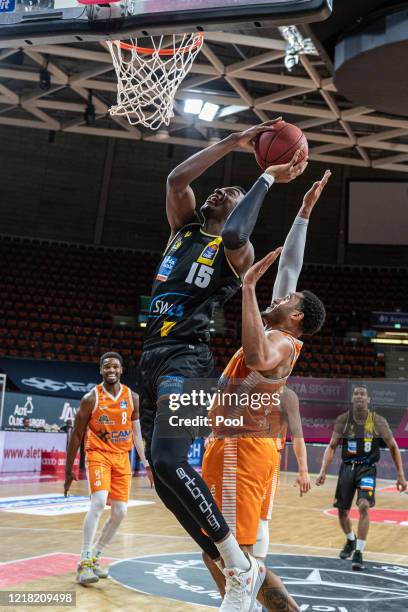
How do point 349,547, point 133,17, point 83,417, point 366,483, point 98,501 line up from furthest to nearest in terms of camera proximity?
point 366,483 → point 349,547 → point 83,417 → point 98,501 → point 133,17

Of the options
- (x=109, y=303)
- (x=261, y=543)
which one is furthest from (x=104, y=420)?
(x=109, y=303)

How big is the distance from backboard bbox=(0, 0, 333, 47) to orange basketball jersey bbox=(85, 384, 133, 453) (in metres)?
3.05

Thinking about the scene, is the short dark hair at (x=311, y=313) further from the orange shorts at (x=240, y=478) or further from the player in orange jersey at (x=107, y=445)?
the player in orange jersey at (x=107, y=445)

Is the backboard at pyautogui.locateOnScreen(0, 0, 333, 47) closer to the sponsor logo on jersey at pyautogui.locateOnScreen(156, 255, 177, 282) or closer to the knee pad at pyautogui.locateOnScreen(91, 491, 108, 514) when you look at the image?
the sponsor logo on jersey at pyautogui.locateOnScreen(156, 255, 177, 282)

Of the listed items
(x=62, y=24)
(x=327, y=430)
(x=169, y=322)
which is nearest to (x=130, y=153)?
(x=327, y=430)

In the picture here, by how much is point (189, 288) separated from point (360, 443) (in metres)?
4.79

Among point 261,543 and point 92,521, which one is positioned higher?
point 261,543

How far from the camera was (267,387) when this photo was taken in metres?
3.68

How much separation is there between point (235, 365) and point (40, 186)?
25333 mm

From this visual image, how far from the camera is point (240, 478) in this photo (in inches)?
145

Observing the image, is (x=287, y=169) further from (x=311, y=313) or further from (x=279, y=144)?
(x=311, y=313)

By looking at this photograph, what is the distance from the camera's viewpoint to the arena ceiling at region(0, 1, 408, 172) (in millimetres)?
17891

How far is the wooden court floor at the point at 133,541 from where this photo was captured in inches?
207

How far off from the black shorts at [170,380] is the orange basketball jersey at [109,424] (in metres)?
2.62
